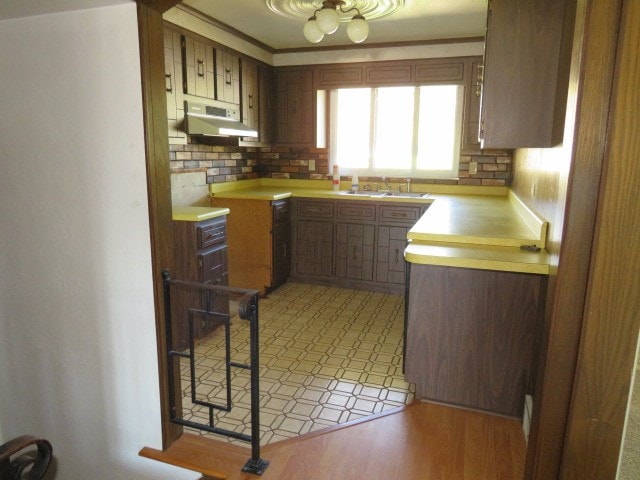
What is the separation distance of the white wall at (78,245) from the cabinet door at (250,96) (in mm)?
2261

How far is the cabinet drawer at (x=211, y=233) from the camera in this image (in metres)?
2.99

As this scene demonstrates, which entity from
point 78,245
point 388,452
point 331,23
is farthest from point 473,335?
point 331,23

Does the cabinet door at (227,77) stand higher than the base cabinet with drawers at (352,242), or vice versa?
the cabinet door at (227,77)

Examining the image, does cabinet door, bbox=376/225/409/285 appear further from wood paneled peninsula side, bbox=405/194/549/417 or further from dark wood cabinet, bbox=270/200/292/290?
wood paneled peninsula side, bbox=405/194/549/417

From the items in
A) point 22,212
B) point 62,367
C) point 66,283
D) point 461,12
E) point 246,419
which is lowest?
point 246,419

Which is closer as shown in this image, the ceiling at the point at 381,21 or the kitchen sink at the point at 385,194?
the ceiling at the point at 381,21

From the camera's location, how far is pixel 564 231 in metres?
1.04

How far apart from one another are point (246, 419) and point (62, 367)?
905mm

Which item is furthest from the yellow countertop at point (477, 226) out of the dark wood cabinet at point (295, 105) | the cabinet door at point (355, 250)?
the dark wood cabinet at point (295, 105)

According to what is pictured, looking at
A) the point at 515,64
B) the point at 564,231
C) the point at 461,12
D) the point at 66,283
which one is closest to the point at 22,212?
the point at 66,283

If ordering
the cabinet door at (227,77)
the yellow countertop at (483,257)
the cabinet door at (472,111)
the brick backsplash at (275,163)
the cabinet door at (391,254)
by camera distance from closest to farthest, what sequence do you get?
1. the yellow countertop at (483,257)
2. the cabinet door at (227,77)
3. the brick backsplash at (275,163)
4. the cabinet door at (472,111)
5. the cabinet door at (391,254)

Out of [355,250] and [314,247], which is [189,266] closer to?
[314,247]

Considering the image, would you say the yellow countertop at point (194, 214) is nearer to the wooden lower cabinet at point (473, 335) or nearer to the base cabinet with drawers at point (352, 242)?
the base cabinet with drawers at point (352, 242)

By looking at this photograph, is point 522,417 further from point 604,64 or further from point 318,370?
point 604,64
